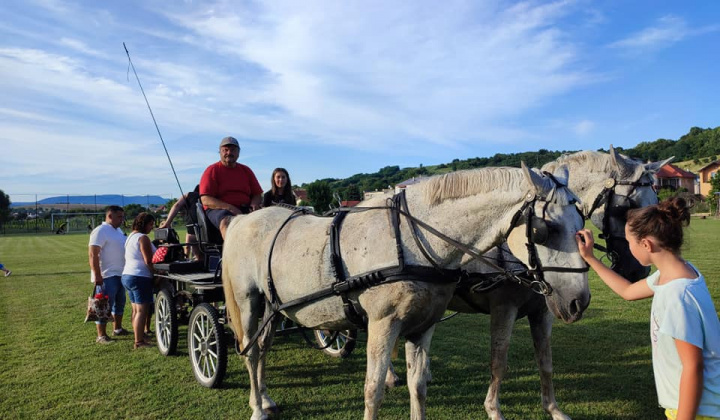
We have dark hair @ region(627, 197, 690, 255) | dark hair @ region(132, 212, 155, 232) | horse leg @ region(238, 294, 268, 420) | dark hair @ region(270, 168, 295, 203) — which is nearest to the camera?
dark hair @ region(627, 197, 690, 255)

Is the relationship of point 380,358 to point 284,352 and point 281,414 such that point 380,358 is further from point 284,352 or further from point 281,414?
point 284,352

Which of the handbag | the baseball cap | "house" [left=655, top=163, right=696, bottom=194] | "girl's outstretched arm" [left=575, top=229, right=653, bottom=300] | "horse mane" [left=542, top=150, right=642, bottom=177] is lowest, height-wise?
the handbag

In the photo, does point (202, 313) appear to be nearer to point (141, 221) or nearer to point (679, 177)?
point (141, 221)

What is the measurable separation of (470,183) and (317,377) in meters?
3.33

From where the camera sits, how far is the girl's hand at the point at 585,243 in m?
2.28

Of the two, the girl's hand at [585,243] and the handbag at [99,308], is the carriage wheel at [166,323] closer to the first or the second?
the handbag at [99,308]

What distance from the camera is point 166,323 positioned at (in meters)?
5.92

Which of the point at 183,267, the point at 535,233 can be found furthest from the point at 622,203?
the point at 183,267

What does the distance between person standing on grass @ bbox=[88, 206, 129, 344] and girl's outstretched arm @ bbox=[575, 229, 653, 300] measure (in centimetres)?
655

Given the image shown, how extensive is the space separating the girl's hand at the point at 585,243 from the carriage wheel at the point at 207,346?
141 inches

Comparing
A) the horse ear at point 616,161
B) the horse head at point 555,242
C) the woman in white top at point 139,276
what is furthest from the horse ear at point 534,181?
the woman in white top at point 139,276

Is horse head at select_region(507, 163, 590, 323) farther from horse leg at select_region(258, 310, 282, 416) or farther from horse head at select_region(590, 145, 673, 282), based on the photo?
horse leg at select_region(258, 310, 282, 416)

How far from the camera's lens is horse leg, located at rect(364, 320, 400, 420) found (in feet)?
8.93

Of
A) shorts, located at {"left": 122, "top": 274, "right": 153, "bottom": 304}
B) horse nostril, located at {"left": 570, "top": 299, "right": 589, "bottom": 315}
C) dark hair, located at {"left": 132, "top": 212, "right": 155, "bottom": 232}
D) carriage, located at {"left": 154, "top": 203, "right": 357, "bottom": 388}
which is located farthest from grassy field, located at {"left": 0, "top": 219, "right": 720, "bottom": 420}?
horse nostril, located at {"left": 570, "top": 299, "right": 589, "bottom": 315}
